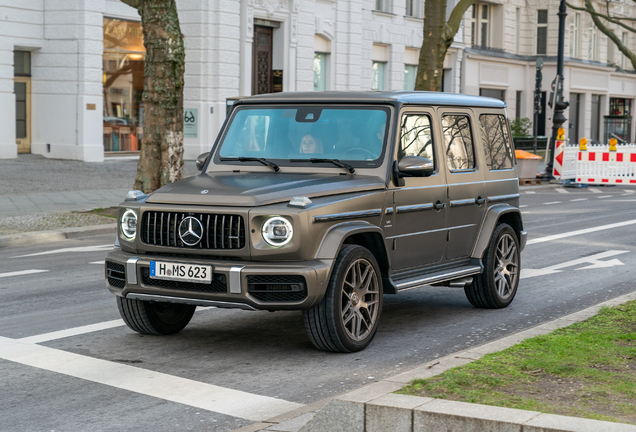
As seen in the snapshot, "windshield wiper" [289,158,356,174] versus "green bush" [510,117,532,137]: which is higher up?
"green bush" [510,117,532,137]

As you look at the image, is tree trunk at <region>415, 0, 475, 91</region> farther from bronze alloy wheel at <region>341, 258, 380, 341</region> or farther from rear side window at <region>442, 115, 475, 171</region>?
bronze alloy wheel at <region>341, 258, 380, 341</region>

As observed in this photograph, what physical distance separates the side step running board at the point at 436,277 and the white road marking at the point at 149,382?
6.19 ft

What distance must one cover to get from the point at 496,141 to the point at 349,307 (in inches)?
116

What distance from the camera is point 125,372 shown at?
6066 mm

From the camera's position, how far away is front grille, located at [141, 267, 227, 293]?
6.18 m

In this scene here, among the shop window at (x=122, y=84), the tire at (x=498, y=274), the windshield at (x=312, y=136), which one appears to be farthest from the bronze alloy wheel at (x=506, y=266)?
the shop window at (x=122, y=84)

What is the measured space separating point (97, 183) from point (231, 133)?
14826 mm

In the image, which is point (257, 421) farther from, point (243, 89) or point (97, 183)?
point (243, 89)

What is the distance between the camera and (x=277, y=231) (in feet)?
20.1

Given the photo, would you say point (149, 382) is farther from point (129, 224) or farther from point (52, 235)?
point (52, 235)

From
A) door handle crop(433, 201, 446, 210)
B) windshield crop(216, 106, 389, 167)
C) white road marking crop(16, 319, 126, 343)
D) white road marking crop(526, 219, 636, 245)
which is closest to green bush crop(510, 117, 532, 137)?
white road marking crop(526, 219, 636, 245)

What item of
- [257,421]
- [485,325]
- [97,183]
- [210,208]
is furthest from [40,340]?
[97,183]

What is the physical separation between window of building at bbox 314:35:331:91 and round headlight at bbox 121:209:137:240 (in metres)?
28.2

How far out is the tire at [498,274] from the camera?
27.0 ft
